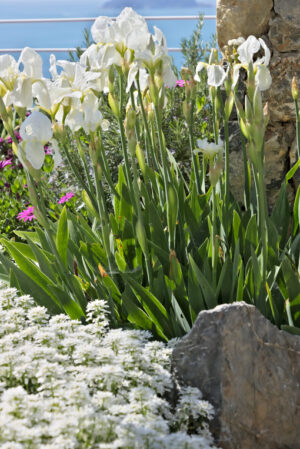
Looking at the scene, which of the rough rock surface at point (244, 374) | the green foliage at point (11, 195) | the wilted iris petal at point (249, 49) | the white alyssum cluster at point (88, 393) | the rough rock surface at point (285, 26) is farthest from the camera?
the green foliage at point (11, 195)

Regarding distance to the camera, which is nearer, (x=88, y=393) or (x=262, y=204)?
(x=88, y=393)

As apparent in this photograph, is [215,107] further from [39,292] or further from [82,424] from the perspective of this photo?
[82,424]

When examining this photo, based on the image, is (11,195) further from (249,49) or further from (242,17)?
(249,49)

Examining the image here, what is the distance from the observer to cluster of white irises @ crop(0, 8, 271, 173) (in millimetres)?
1689

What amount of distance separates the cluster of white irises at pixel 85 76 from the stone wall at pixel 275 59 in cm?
100

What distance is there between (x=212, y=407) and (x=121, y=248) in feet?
2.91

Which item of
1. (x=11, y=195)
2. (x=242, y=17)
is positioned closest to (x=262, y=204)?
(x=242, y=17)

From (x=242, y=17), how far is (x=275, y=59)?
0.27 metres

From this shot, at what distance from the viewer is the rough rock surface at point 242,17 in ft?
9.41

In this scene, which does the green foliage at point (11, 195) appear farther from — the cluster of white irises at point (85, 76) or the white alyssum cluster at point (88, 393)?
the white alyssum cluster at point (88, 393)

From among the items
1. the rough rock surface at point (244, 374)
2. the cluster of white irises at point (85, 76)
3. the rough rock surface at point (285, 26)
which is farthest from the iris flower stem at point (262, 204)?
the rough rock surface at point (285, 26)

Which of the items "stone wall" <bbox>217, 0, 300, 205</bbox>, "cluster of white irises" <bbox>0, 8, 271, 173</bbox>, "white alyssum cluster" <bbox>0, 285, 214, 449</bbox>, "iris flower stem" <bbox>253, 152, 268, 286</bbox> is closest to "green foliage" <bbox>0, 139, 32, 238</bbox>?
"stone wall" <bbox>217, 0, 300, 205</bbox>

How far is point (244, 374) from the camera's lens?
1646mm

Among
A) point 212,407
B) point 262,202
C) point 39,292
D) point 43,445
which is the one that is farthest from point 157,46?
point 43,445
